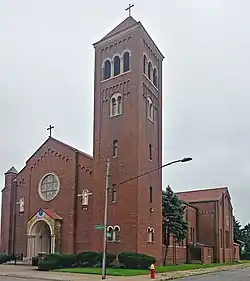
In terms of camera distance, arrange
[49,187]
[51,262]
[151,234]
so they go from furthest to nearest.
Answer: [49,187] → [151,234] → [51,262]

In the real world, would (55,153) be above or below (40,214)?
above

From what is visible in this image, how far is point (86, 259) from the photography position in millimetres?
39594

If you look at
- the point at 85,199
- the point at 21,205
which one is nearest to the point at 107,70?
the point at 85,199

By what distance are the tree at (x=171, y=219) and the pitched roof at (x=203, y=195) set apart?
20.9 m

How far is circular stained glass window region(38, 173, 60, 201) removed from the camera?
1868 inches

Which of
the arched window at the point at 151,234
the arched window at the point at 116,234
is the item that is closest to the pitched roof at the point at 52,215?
the arched window at the point at 116,234

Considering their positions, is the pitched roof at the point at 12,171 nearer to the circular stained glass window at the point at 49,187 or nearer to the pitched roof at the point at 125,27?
the circular stained glass window at the point at 49,187

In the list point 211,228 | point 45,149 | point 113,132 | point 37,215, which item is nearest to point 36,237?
point 37,215

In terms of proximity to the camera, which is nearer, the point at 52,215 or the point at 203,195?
the point at 52,215

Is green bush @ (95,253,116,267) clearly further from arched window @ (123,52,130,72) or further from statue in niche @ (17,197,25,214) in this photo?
arched window @ (123,52,130,72)

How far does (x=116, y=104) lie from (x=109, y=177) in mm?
7756

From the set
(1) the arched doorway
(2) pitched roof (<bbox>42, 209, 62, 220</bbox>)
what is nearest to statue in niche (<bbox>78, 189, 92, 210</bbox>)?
(2) pitched roof (<bbox>42, 209, 62, 220</bbox>)

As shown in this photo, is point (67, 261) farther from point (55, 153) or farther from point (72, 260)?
point (55, 153)

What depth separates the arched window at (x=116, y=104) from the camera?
43.3m
